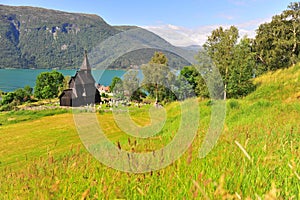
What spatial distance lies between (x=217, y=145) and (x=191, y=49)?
219 cm

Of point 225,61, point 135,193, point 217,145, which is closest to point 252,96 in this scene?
point 225,61

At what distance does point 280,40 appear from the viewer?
23.6 metres

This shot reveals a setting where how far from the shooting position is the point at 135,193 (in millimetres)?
1600

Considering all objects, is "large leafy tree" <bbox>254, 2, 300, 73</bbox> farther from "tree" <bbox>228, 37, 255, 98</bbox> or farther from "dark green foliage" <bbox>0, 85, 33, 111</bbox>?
"dark green foliage" <bbox>0, 85, 33, 111</bbox>

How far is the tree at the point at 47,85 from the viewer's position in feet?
210

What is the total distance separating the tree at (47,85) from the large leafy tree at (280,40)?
52.4 m

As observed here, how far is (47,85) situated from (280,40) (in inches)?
2214

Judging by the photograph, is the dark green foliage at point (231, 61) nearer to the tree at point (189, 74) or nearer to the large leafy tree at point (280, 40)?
the tree at point (189, 74)

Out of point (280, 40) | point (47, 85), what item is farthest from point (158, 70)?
point (47, 85)

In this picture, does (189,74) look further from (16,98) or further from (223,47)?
(16,98)

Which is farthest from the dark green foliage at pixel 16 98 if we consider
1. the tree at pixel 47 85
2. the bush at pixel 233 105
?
the bush at pixel 233 105

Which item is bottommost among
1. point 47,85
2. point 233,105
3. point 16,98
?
point 16,98

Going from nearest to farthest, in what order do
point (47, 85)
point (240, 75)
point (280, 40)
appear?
1. point (240, 75)
2. point (280, 40)
3. point (47, 85)

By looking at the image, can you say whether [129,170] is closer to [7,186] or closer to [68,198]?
[68,198]
